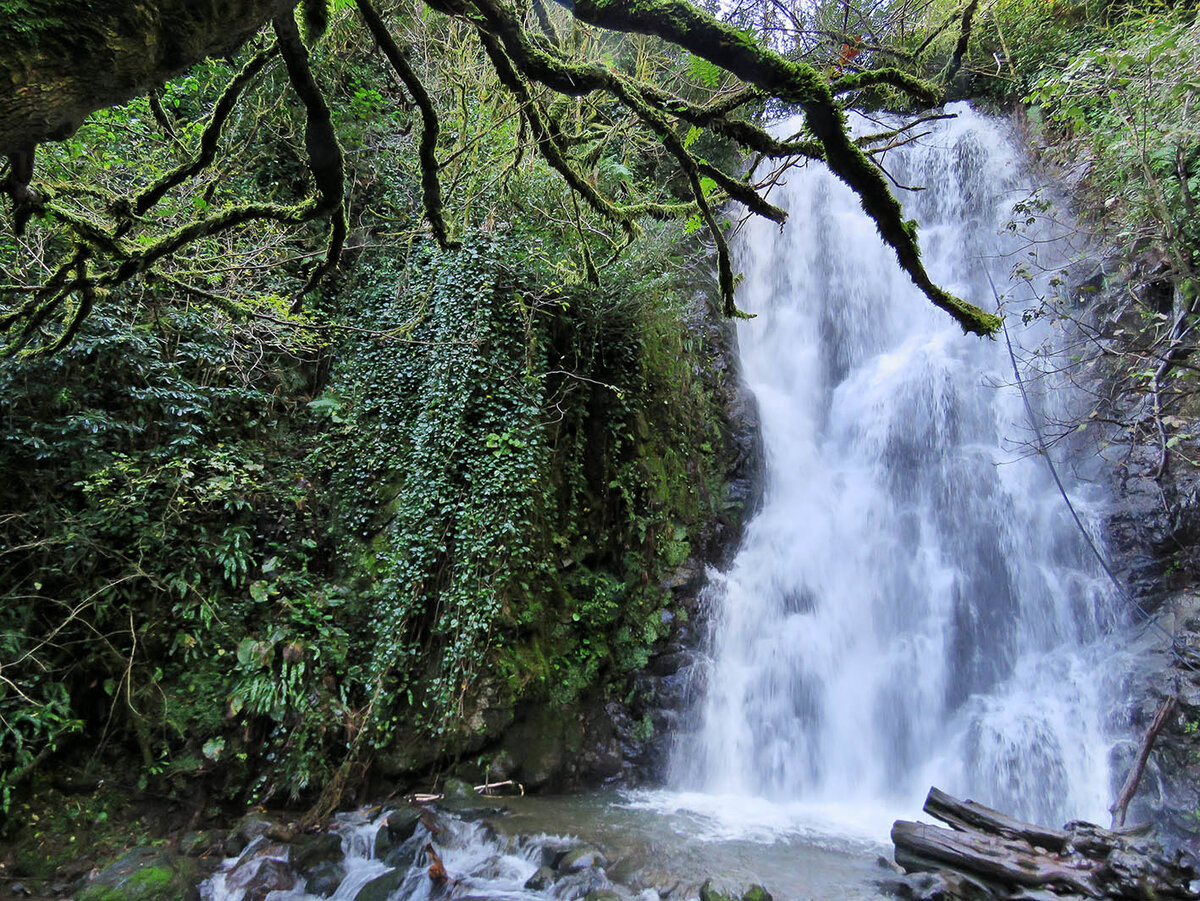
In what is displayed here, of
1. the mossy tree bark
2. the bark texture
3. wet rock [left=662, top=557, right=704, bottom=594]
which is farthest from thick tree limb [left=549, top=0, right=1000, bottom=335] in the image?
wet rock [left=662, top=557, right=704, bottom=594]

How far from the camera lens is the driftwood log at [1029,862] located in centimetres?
429

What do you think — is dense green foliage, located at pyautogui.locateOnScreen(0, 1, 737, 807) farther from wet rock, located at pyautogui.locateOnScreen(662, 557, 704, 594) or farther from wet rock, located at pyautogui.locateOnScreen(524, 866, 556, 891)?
wet rock, located at pyautogui.locateOnScreen(524, 866, 556, 891)

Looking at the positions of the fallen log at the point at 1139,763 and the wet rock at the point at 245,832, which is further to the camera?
the fallen log at the point at 1139,763

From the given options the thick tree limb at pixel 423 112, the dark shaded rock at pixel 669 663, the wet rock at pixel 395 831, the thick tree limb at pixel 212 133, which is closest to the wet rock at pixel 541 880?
the wet rock at pixel 395 831

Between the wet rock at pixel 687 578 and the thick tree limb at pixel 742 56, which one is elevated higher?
the thick tree limb at pixel 742 56

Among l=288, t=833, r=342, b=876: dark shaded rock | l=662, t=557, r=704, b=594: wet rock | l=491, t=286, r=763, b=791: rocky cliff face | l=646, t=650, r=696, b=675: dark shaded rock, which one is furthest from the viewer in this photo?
l=662, t=557, r=704, b=594: wet rock

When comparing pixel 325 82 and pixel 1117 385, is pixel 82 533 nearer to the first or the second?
pixel 325 82

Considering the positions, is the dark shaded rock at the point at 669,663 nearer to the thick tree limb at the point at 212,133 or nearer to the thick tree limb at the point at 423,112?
the thick tree limb at the point at 423,112

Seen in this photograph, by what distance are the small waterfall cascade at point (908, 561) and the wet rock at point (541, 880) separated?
278cm

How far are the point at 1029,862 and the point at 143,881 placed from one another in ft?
21.3

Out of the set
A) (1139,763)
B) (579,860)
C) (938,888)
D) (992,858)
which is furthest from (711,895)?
(1139,763)

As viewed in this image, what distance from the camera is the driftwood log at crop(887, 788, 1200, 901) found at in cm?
429

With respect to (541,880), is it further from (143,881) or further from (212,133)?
(212,133)

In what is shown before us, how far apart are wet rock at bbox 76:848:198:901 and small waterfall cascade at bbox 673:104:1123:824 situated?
4.90m
